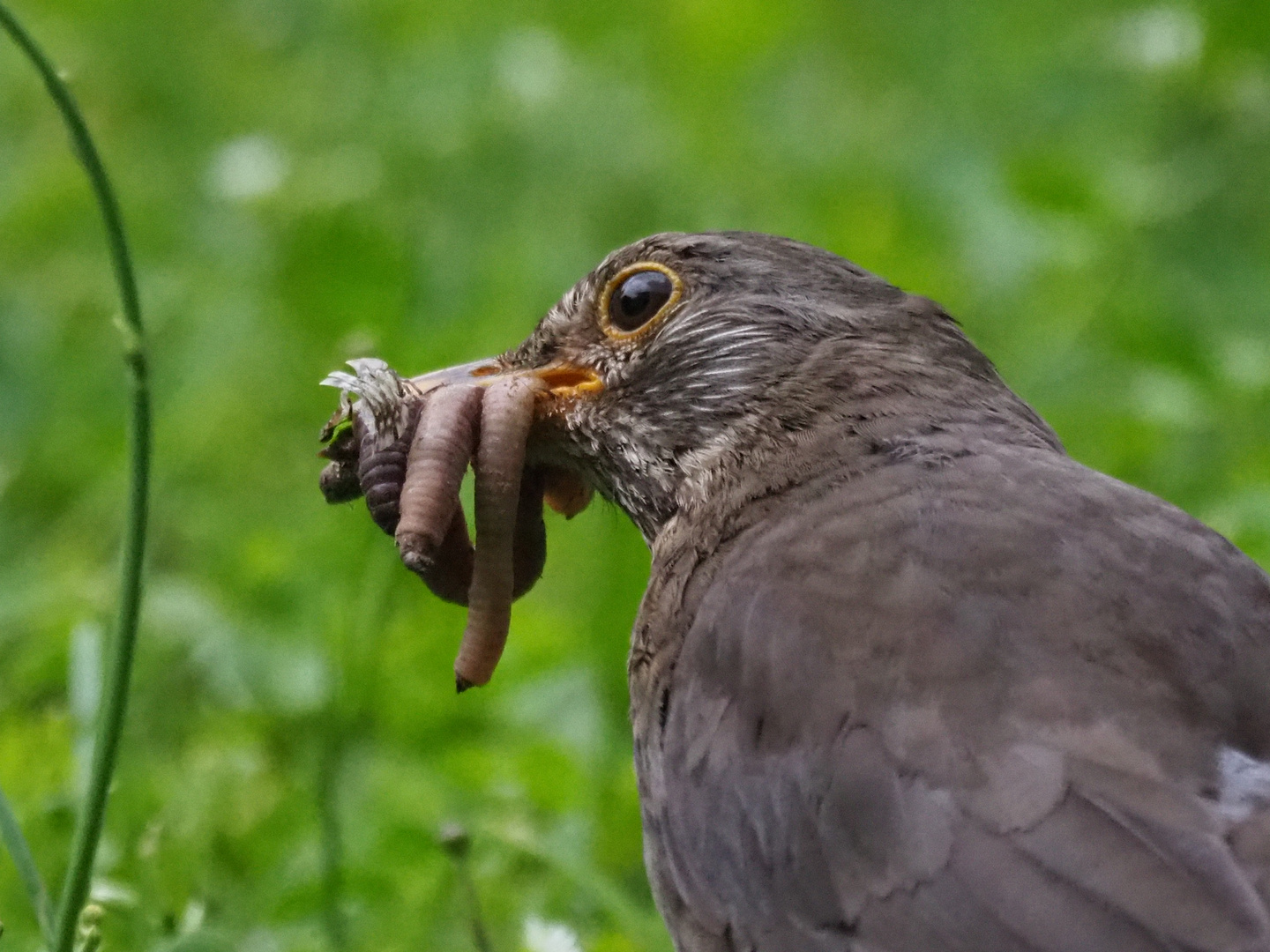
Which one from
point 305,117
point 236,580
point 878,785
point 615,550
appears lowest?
point 305,117

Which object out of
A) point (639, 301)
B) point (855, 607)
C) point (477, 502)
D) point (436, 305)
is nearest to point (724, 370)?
point (639, 301)

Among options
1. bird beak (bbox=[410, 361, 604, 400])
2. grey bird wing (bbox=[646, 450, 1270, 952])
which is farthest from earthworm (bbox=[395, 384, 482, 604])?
grey bird wing (bbox=[646, 450, 1270, 952])

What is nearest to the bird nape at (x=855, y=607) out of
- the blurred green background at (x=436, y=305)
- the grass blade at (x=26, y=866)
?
the blurred green background at (x=436, y=305)

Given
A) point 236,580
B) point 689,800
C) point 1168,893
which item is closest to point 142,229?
point 236,580

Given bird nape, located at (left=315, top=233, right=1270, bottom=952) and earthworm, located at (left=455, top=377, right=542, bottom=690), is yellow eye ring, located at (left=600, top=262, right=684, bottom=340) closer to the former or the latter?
bird nape, located at (left=315, top=233, right=1270, bottom=952)

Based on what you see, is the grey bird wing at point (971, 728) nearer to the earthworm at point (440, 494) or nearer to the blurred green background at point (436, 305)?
the earthworm at point (440, 494)

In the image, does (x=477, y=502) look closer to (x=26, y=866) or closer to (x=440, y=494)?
(x=440, y=494)

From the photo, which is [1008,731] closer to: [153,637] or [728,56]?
[153,637]
